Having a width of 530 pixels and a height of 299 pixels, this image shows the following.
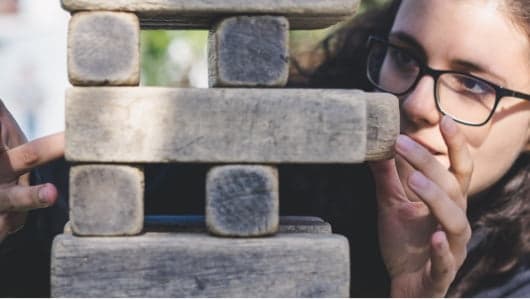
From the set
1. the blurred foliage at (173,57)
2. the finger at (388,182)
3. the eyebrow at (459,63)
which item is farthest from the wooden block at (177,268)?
the blurred foliage at (173,57)

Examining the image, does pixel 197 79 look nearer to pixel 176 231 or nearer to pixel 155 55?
pixel 155 55

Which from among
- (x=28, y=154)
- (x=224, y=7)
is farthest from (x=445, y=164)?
(x=28, y=154)

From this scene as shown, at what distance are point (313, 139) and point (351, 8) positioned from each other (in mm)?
229

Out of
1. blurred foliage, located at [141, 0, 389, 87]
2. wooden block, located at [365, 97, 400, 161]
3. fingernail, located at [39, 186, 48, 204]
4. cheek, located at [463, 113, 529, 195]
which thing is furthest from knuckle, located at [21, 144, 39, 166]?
blurred foliage, located at [141, 0, 389, 87]

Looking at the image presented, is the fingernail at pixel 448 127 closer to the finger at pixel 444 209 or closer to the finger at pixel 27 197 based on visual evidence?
the finger at pixel 444 209

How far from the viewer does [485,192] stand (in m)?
2.34

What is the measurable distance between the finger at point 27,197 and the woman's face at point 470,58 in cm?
89

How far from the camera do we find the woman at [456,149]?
1.53 metres

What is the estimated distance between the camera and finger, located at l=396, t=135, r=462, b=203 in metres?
1.43

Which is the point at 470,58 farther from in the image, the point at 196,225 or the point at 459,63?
the point at 196,225

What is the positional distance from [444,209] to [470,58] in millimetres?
578

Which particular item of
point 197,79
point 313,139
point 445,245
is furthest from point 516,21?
point 197,79

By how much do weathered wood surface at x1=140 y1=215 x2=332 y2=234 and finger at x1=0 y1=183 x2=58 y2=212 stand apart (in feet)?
0.65

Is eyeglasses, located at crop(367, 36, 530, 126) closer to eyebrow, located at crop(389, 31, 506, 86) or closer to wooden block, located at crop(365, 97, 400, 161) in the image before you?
eyebrow, located at crop(389, 31, 506, 86)
